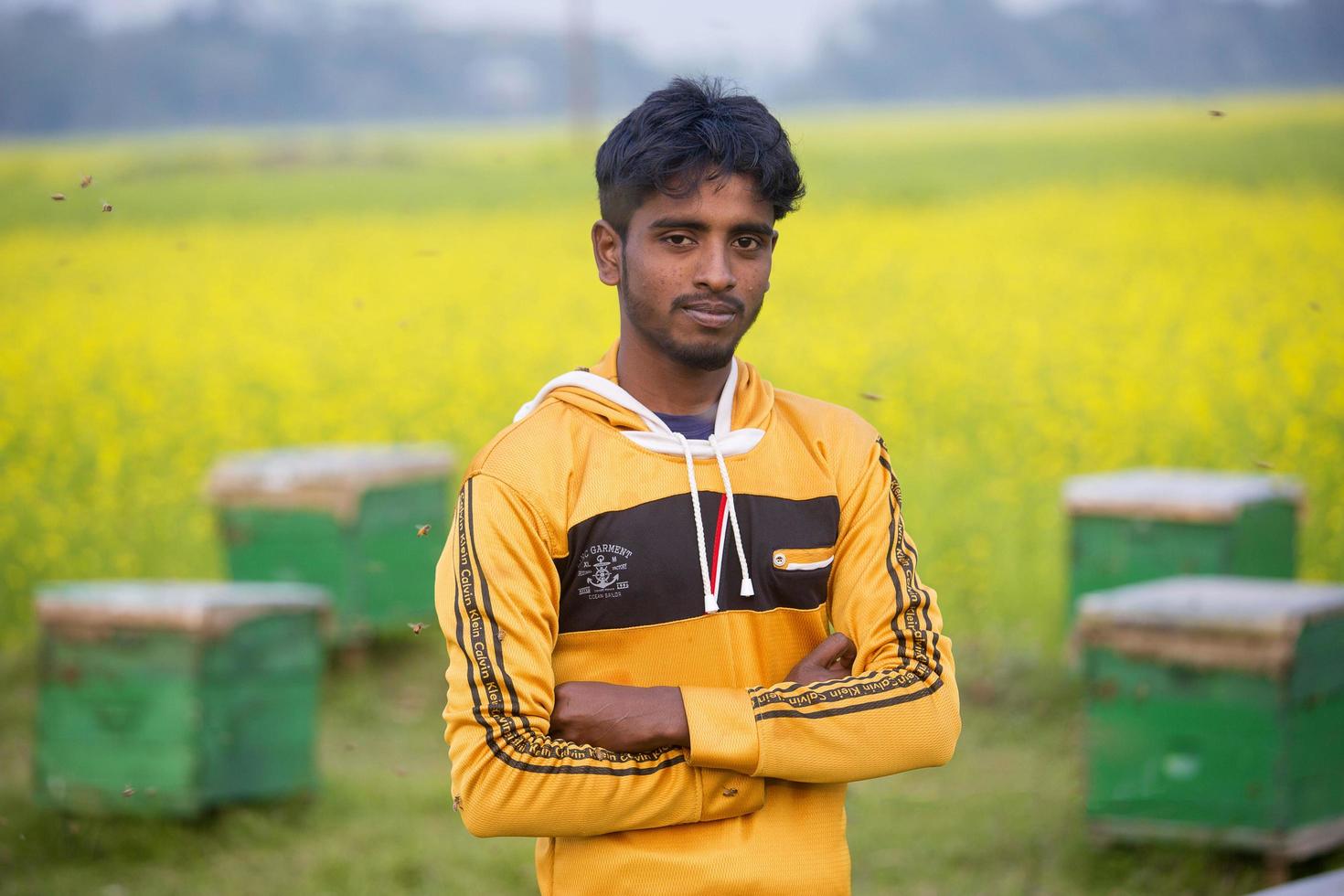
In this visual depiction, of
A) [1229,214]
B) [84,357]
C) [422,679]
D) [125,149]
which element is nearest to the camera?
[422,679]

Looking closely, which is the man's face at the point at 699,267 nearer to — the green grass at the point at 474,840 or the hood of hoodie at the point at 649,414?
the hood of hoodie at the point at 649,414

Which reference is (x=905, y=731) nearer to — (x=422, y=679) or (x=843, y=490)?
(x=843, y=490)

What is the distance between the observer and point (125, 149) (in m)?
12.5

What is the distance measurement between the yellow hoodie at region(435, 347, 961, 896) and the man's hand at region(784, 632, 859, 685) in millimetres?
26

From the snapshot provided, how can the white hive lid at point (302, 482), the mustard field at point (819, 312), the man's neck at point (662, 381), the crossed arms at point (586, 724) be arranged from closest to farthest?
the crossed arms at point (586, 724)
the man's neck at point (662, 381)
the white hive lid at point (302, 482)
the mustard field at point (819, 312)

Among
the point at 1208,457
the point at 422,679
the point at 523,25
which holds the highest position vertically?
the point at 523,25

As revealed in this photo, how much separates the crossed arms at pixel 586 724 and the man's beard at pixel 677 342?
273 millimetres

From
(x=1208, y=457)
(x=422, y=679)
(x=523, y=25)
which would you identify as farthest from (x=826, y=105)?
(x=422, y=679)

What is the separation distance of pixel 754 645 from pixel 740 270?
478mm

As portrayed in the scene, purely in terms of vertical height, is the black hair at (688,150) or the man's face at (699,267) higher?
the black hair at (688,150)

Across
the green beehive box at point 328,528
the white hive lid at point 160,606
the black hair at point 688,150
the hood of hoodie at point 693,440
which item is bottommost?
the green beehive box at point 328,528

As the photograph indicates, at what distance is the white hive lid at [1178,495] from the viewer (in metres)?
4.71

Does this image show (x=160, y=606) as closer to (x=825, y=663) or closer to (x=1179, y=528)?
(x=825, y=663)

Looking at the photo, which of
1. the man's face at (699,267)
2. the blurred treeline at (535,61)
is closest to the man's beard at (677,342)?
the man's face at (699,267)
